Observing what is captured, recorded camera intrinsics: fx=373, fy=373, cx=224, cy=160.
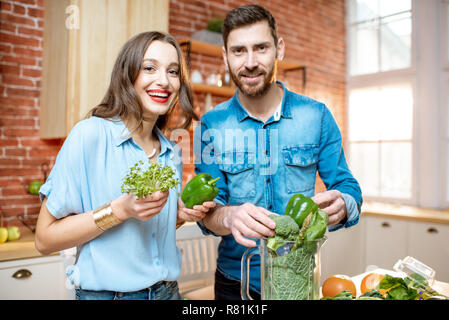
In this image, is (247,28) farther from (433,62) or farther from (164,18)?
(433,62)

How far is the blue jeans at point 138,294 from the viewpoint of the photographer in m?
1.04

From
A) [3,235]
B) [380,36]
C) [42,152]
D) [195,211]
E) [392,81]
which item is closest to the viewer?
[195,211]

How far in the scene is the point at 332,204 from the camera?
1.03 metres

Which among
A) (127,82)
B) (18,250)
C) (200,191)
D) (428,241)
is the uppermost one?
(127,82)

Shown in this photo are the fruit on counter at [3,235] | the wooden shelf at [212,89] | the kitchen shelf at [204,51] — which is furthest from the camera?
the wooden shelf at [212,89]

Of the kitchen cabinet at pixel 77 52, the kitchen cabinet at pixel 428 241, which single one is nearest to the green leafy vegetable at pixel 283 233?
the kitchen cabinet at pixel 77 52

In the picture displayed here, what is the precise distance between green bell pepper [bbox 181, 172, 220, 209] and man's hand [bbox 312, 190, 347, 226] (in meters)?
0.28

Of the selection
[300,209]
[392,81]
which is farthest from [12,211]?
[392,81]

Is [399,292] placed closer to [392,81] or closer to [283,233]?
[283,233]

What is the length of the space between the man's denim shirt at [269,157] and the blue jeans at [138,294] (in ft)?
1.12

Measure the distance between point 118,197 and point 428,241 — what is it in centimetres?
277

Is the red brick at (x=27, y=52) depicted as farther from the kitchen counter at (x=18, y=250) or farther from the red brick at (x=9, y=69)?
the kitchen counter at (x=18, y=250)

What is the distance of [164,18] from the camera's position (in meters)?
2.59
